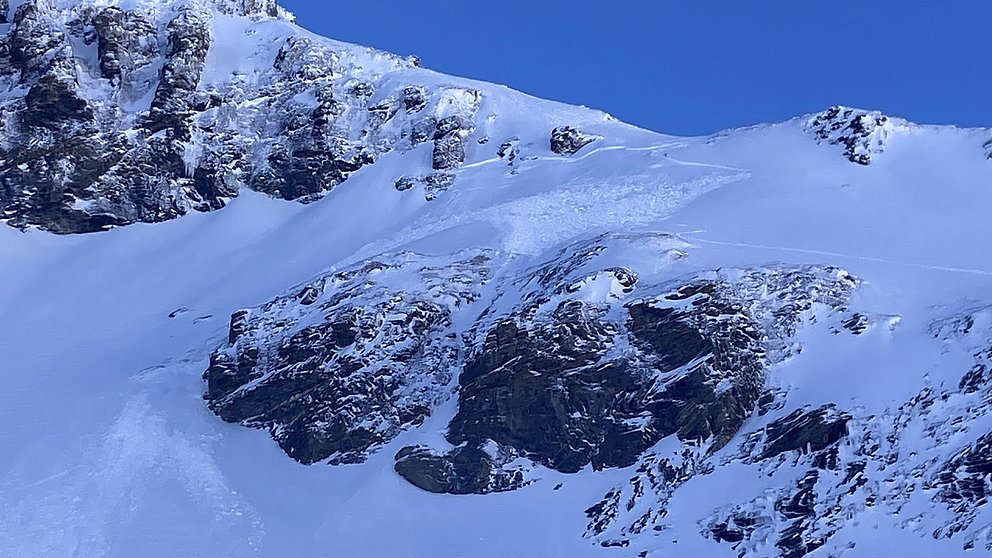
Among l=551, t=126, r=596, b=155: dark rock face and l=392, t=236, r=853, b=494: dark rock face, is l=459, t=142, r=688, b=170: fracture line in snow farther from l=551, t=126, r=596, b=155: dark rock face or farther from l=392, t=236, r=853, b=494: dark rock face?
l=392, t=236, r=853, b=494: dark rock face

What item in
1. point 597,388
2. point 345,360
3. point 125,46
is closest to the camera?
point 597,388

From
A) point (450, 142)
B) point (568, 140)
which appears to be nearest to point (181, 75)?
point (450, 142)

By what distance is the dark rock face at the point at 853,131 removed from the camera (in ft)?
227

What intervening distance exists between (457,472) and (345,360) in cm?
733

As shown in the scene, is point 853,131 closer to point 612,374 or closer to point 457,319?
point 457,319

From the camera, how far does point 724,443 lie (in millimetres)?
48812

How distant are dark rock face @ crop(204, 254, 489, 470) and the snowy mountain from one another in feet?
0.41

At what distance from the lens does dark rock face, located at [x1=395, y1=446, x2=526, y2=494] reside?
51.9 meters

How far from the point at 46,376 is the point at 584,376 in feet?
75.8

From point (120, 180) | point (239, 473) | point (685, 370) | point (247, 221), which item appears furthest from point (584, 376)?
point (120, 180)

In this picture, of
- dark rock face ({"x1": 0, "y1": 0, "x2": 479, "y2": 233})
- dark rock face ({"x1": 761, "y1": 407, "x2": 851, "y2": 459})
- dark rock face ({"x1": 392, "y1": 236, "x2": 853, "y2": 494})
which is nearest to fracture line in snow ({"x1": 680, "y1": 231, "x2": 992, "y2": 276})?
dark rock face ({"x1": 392, "y1": 236, "x2": 853, "y2": 494})

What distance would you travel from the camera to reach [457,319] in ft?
194

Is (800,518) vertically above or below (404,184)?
below

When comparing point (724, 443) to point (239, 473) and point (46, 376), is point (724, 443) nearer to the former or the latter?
point (239, 473)
